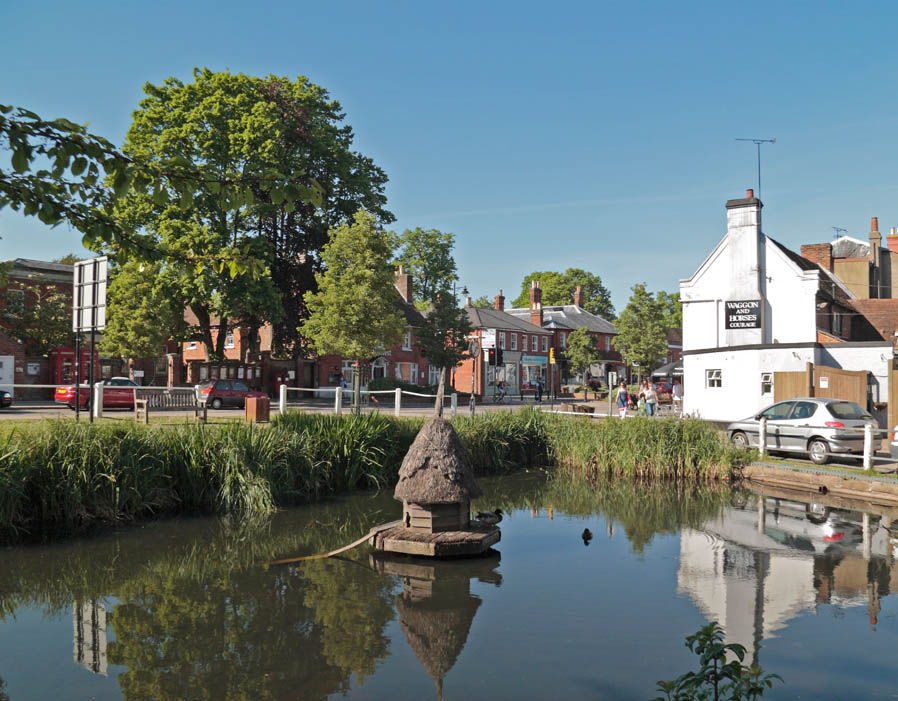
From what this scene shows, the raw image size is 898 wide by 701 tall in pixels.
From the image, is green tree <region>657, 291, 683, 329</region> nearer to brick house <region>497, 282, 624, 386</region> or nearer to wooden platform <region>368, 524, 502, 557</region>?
brick house <region>497, 282, 624, 386</region>

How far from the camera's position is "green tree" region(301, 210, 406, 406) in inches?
1336

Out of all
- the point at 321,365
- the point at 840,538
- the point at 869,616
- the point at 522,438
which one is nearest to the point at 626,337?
the point at 321,365

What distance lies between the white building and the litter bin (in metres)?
17.1

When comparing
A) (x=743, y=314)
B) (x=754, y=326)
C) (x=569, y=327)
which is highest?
(x=569, y=327)

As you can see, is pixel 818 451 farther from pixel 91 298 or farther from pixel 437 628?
pixel 91 298

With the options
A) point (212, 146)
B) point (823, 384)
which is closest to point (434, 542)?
point (823, 384)

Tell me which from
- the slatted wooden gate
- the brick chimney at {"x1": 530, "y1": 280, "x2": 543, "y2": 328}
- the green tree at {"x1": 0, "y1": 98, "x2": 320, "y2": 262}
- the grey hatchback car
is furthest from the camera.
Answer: the brick chimney at {"x1": 530, "y1": 280, "x2": 543, "y2": 328}

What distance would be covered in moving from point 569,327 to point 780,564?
2625 inches

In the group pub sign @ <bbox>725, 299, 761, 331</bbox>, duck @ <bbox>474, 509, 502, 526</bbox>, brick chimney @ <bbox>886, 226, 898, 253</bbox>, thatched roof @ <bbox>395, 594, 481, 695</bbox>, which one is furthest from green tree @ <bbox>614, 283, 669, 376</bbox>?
thatched roof @ <bbox>395, 594, 481, 695</bbox>

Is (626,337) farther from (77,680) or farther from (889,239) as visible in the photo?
(77,680)

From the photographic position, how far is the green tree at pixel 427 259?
72.4 meters

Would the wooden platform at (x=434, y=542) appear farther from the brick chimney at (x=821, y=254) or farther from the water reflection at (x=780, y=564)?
the brick chimney at (x=821, y=254)

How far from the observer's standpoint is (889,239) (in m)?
43.1

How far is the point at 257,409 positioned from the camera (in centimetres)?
2059
